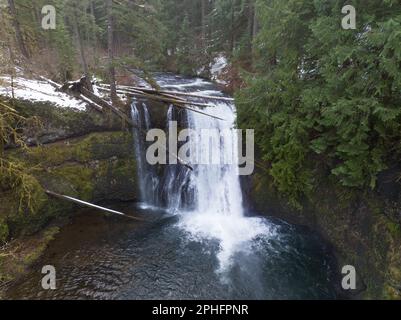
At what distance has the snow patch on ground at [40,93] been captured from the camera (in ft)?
33.8

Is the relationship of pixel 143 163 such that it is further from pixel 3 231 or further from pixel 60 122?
pixel 3 231

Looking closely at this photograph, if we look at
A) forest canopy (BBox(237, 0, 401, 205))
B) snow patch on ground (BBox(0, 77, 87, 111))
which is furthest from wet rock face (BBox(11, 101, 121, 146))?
forest canopy (BBox(237, 0, 401, 205))

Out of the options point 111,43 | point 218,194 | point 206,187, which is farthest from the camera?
point 206,187

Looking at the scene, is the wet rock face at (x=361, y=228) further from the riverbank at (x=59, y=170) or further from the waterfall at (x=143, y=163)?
the riverbank at (x=59, y=170)

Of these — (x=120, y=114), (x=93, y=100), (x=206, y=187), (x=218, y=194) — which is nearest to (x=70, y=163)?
(x=120, y=114)

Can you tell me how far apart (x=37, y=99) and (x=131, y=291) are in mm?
7787

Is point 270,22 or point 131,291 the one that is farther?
point 270,22

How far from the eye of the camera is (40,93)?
1088 centimetres

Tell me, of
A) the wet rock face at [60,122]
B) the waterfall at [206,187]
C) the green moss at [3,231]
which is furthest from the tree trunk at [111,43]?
the green moss at [3,231]

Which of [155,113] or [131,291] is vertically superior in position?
[155,113]

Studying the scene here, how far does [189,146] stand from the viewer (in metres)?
11.8

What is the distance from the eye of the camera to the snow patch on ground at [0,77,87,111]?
1030 cm
